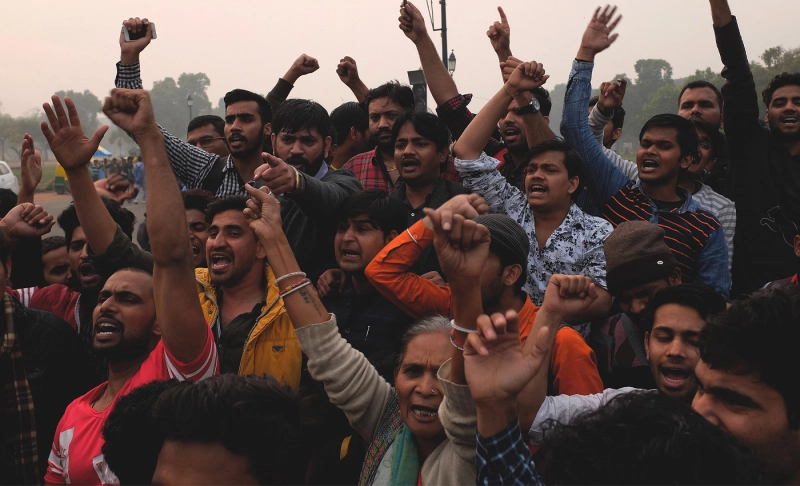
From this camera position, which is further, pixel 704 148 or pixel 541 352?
pixel 704 148

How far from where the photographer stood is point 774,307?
1.86 metres

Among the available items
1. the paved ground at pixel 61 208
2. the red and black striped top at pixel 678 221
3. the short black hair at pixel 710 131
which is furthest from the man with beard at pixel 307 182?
the paved ground at pixel 61 208

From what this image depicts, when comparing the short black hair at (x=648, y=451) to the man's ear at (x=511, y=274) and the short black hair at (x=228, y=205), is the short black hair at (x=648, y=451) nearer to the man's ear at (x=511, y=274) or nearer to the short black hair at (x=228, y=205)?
the man's ear at (x=511, y=274)

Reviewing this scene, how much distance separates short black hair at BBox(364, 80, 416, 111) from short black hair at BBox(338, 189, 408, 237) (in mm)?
1840

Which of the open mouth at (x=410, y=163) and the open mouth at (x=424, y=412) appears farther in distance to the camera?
the open mouth at (x=410, y=163)

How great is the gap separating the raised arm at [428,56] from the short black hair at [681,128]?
1.50 meters

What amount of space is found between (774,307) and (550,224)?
1864 mm

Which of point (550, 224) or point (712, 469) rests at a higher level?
point (550, 224)

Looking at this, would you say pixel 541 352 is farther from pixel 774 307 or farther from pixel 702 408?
pixel 774 307

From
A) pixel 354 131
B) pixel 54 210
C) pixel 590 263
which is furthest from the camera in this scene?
pixel 54 210

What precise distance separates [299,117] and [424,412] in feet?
8.39

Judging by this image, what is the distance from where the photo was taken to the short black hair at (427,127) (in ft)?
13.8

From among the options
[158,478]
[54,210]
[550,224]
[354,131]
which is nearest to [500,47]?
[354,131]

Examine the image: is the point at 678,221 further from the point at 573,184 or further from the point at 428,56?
the point at 428,56
